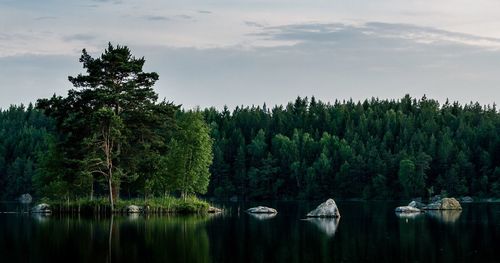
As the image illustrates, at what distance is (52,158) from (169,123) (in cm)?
1231

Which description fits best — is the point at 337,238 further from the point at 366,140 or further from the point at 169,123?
the point at 366,140

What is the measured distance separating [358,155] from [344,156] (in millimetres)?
3464

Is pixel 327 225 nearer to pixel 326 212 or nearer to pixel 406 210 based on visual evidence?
pixel 326 212

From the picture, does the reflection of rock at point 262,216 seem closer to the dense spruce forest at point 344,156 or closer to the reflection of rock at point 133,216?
the reflection of rock at point 133,216

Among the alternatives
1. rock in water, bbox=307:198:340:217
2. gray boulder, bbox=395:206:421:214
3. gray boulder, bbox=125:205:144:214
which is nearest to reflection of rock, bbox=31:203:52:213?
gray boulder, bbox=125:205:144:214

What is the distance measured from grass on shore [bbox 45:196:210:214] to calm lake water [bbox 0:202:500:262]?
41.2 feet

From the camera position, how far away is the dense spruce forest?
483 ft

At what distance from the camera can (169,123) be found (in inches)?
3120

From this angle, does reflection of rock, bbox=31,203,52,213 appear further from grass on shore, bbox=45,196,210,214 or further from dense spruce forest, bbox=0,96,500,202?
dense spruce forest, bbox=0,96,500,202

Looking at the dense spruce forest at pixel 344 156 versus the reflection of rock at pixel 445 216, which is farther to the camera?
the dense spruce forest at pixel 344 156

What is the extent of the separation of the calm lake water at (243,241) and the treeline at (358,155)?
87723 millimetres

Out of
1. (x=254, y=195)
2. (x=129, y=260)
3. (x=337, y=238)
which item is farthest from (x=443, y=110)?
(x=129, y=260)

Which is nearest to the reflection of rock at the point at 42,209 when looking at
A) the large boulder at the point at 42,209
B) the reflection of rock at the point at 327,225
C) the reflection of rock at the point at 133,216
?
the large boulder at the point at 42,209

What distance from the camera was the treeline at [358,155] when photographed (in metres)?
147
